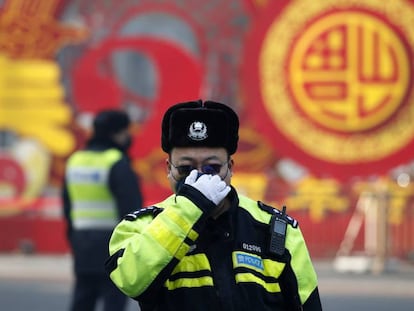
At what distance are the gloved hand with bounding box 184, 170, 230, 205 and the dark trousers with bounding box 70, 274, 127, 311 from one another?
4.29m

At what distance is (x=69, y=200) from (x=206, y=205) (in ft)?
15.6

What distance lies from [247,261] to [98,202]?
175 inches

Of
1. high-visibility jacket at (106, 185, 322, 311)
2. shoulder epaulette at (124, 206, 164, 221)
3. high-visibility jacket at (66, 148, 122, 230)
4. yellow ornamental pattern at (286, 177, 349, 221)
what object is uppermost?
yellow ornamental pattern at (286, 177, 349, 221)

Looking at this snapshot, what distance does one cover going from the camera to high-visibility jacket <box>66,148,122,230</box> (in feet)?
24.8

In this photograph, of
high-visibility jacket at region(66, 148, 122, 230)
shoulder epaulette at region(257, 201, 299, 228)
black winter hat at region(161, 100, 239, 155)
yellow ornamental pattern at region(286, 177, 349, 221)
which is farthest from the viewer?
yellow ornamental pattern at region(286, 177, 349, 221)

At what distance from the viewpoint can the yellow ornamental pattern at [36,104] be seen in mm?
19359

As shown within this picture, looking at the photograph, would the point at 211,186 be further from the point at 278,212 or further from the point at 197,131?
the point at 278,212

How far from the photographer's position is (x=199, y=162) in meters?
3.23

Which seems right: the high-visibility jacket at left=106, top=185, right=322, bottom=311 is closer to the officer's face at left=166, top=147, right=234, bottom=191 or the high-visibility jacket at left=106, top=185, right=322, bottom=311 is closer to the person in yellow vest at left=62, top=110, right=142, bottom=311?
the officer's face at left=166, top=147, right=234, bottom=191

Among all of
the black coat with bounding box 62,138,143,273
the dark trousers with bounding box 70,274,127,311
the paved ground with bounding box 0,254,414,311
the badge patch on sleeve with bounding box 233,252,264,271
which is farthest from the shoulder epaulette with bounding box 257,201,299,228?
the paved ground with bounding box 0,254,414,311

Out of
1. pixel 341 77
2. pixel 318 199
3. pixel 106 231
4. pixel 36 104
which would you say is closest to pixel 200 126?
pixel 106 231

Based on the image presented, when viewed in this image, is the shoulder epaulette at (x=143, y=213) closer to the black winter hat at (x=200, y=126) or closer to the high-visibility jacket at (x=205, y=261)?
the high-visibility jacket at (x=205, y=261)

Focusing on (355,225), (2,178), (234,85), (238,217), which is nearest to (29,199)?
(2,178)

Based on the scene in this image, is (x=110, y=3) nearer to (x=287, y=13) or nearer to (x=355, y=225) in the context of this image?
(x=287, y=13)
